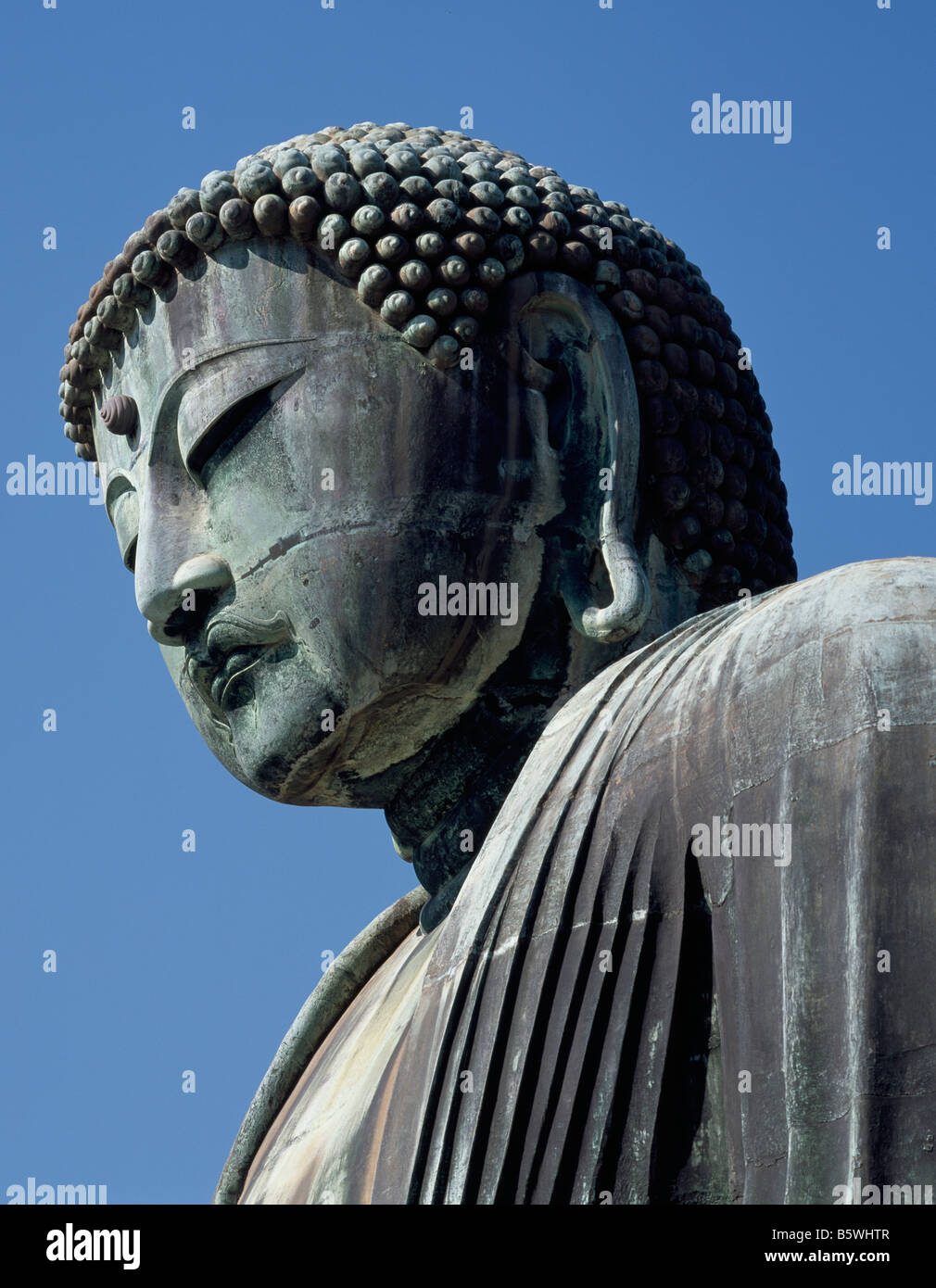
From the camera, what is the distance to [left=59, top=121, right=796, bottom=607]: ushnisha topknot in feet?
35.5

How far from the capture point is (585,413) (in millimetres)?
10859

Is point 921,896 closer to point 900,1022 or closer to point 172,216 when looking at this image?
point 900,1022

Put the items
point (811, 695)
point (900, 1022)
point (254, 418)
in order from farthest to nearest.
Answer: point (254, 418)
point (811, 695)
point (900, 1022)

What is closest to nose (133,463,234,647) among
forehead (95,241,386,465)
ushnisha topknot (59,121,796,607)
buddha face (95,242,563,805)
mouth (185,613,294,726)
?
buddha face (95,242,563,805)

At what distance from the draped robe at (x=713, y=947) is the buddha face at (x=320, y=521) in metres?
0.95

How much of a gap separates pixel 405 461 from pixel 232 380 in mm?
744

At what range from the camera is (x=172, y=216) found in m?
11.0

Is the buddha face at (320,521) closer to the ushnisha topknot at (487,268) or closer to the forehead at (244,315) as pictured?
the forehead at (244,315)

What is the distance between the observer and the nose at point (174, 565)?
10.8m

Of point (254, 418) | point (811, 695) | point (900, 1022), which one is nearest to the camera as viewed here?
point (900, 1022)

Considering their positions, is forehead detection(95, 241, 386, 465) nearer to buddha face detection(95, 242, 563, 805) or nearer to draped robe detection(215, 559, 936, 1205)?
buddha face detection(95, 242, 563, 805)

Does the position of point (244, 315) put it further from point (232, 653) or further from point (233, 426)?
point (232, 653)

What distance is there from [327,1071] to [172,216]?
3.23 m

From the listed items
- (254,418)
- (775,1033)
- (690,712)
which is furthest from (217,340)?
(775,1033)
